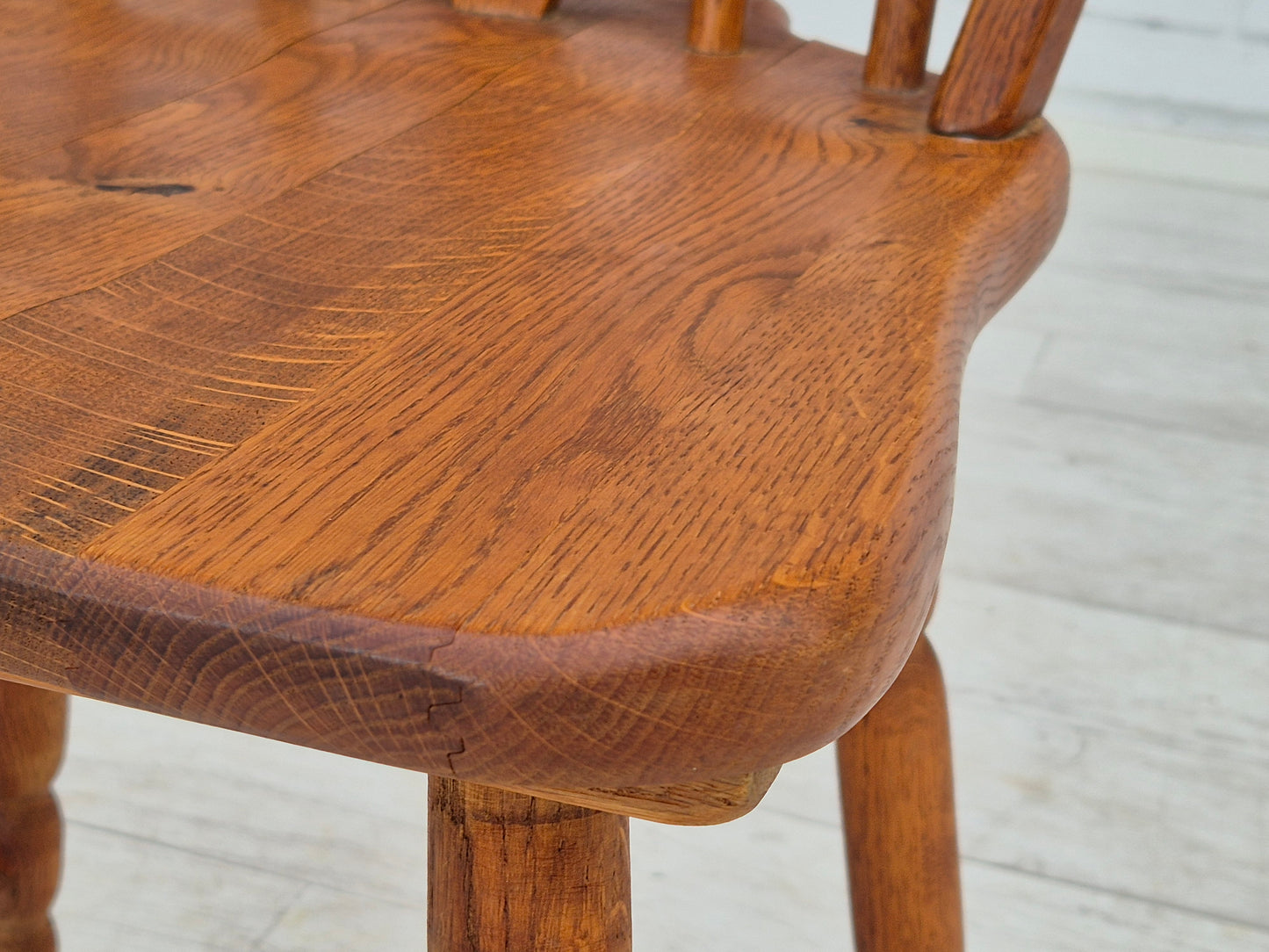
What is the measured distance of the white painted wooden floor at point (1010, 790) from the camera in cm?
72

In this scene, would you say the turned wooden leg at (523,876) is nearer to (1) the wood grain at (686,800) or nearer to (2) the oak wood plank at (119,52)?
(1) the wood grain at (686,800)

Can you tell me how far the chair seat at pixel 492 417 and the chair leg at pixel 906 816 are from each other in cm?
16

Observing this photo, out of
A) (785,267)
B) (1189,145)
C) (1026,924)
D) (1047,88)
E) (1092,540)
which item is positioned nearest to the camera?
(785,267)

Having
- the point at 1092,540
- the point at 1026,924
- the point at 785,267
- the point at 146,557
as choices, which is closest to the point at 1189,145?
the point at 1092,540

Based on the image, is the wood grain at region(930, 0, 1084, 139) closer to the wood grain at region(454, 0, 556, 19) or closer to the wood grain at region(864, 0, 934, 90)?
the wood grain at region(864, 0, 934, 90)

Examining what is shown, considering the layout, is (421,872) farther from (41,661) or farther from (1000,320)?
(1000,320)

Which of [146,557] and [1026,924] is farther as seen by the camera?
[1026,924]

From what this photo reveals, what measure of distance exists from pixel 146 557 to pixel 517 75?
29 centimetres

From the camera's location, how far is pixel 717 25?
0.49 m

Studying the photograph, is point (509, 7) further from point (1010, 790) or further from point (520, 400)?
point (1010, 790)

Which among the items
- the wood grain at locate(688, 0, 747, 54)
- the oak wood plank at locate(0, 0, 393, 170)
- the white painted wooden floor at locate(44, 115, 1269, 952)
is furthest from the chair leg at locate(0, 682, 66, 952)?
the wood grain at locate(688, 0, 747, 54)

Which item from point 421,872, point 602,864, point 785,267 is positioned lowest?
point 421,872

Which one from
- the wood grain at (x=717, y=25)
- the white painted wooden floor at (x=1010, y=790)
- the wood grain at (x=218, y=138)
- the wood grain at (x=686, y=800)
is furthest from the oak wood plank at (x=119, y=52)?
the white painted wooden floor at (x=1010, y=790)

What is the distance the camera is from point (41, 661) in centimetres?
21
